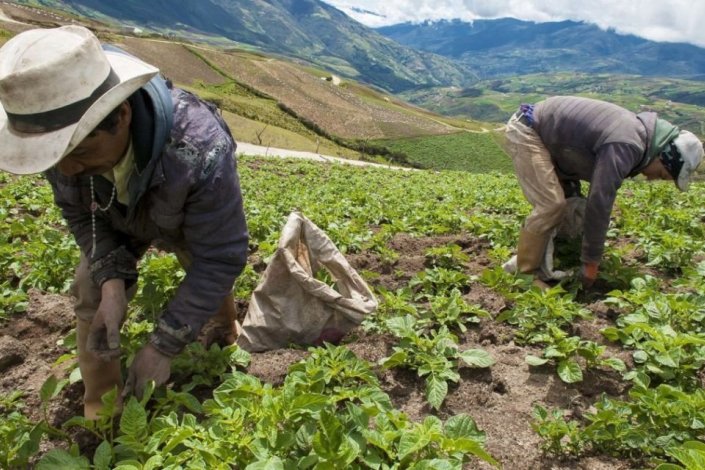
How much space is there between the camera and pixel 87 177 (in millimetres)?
2889

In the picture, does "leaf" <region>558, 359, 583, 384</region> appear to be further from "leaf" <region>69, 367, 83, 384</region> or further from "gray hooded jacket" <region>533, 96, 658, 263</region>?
"leaf" <region>69, 367, 83, 384</region>

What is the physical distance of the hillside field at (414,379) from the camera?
2506 mm

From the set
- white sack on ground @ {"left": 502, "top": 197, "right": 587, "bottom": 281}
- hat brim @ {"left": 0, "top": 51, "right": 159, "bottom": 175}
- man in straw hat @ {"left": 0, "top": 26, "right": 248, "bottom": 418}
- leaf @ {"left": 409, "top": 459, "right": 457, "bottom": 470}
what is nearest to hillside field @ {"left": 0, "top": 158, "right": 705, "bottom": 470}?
leaf @ {"left": 409, "top": 459, "right": 457, "bottom": 470}

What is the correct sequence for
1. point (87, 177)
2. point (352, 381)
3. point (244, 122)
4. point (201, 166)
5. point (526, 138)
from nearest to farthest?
point (201, 166) → point (87, 177) → point (352, 381) → point (526, 138) → point (244, 122)

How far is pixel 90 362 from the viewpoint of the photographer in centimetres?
303

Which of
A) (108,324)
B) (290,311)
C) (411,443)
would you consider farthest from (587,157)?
(108,324)

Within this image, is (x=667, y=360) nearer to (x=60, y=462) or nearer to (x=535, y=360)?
(x=535, y=360)

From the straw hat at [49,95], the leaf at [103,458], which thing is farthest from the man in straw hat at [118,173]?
the leaf at [103,458]

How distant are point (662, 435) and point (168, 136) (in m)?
2.79

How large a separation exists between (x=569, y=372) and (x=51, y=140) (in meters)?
2.99

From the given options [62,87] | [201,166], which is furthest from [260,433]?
[62,87]

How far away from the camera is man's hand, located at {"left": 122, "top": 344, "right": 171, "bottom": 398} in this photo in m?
2.87

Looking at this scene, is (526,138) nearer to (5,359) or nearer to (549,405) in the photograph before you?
(549,405)

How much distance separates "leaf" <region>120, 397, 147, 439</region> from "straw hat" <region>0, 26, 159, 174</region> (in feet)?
3.92
